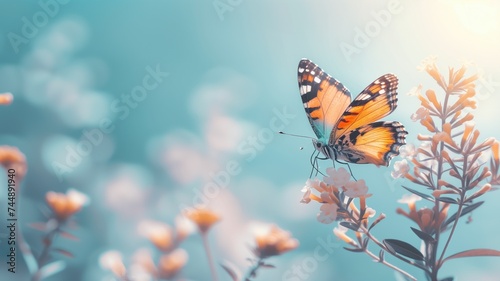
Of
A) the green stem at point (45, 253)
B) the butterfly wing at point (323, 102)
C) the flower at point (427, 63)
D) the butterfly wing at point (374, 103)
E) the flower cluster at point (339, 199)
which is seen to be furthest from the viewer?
the butterfly wing at point (323, 102)

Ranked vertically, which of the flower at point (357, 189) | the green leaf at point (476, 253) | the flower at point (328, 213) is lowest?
the green leaf at point (476, 253)

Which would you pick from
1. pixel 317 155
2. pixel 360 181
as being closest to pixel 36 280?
pixel 360 181

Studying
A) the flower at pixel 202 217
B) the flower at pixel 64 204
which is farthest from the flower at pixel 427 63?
the flower at pixel 64 204

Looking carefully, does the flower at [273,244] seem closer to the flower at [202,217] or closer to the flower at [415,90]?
the flower at [202,217]

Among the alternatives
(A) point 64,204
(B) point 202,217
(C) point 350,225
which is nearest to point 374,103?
(C) point 350,225

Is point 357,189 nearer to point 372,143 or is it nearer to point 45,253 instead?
point 372,143

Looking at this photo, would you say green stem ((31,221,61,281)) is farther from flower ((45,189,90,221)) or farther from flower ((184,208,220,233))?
flower ((184,208,220,233))
